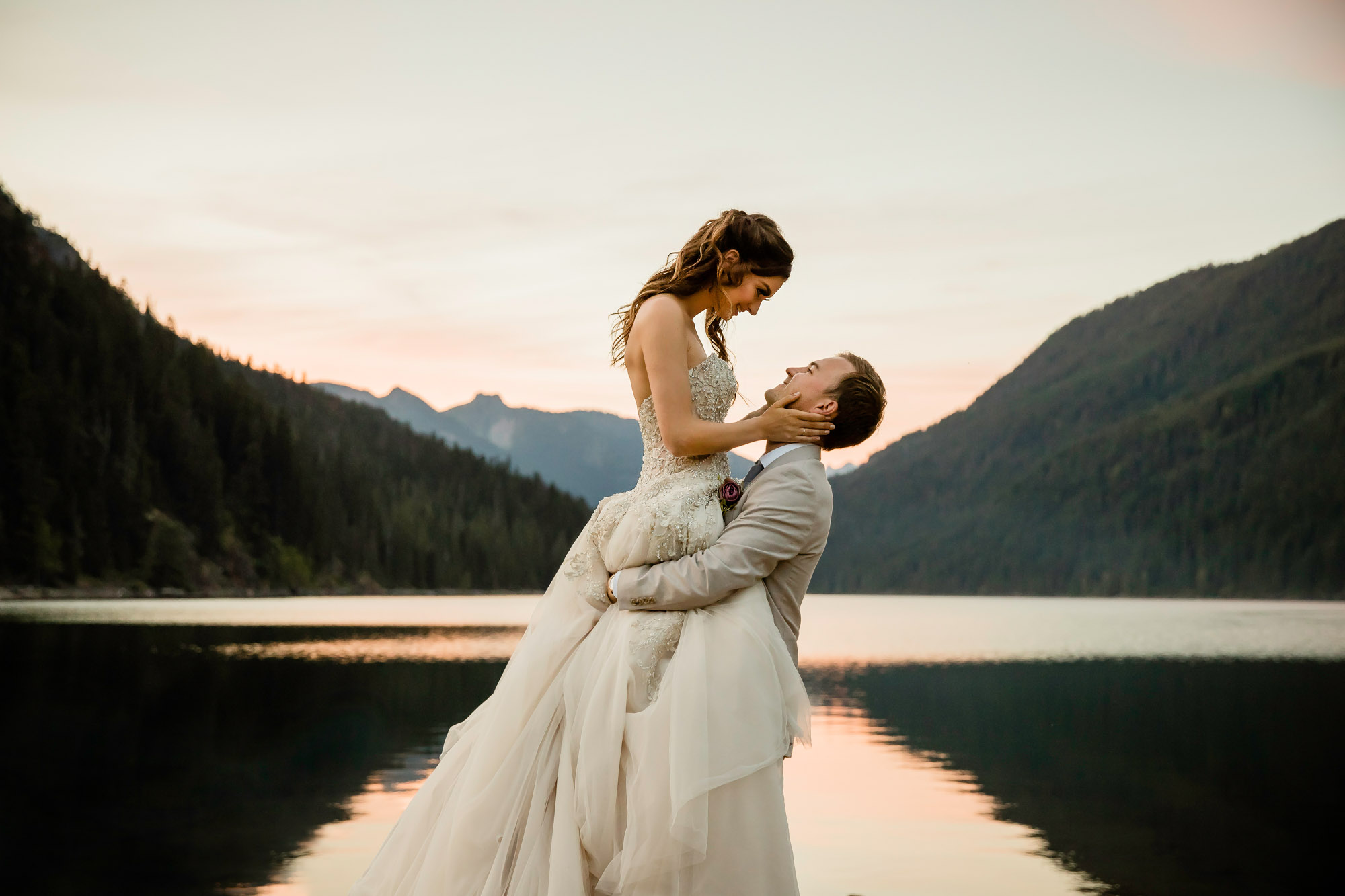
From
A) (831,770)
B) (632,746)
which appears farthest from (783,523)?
(831,770)

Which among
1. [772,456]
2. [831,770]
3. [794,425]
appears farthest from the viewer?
[831,770]

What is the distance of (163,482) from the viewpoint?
95.1 meters

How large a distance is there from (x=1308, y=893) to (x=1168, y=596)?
185 metres

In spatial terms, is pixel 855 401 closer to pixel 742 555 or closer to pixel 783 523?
pixel 783 523

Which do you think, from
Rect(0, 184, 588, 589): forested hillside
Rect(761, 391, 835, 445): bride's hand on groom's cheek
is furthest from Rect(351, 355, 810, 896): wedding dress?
Rect(0, 184, 588, 589): forested hillside

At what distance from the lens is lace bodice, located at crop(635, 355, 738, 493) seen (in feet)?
15.1

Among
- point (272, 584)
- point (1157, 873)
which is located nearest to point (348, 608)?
point (272, 584)

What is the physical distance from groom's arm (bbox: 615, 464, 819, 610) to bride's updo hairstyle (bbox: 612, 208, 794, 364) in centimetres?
75

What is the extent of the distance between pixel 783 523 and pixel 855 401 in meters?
0.53

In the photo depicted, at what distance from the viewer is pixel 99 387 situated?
307 feet

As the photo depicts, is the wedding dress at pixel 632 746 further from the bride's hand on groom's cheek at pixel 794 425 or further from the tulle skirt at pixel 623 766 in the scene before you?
the bride's hand on groom's cheek at pixel 794 425

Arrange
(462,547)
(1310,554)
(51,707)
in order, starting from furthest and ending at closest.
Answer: (1310,554)
(462,547)
(51,707)

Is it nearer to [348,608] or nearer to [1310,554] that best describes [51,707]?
[348,608]

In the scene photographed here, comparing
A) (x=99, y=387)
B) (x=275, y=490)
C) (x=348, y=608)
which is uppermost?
(x=99, y=387)
